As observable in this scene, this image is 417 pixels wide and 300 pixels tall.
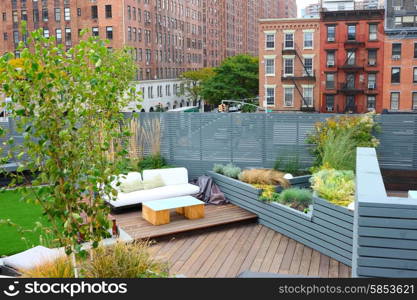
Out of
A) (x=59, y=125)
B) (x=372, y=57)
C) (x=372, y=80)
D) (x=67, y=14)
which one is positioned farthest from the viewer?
(x=67, y=14)

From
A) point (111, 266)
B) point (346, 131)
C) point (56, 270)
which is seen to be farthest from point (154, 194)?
point (111, 266)

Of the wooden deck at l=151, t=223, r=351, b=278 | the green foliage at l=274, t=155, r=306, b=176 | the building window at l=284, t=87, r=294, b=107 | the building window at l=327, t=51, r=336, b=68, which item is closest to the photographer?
the wooden deck at l=151, t=223, r=351, b=278

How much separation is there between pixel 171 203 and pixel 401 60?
32534 millimetres

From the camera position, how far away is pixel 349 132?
473 inches

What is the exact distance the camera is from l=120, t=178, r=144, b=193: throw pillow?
38.7ft

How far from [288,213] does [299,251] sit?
927mm

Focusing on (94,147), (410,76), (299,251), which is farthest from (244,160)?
(410,76)

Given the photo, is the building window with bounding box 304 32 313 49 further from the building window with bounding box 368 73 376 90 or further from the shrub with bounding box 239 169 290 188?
the shrub with bounding box 239 169 290 188

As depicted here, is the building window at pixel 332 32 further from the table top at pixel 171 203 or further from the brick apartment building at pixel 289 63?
the table top at pixel 171 203

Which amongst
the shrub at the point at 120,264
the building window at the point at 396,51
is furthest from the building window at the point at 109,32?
the shrub at the point at 120,264

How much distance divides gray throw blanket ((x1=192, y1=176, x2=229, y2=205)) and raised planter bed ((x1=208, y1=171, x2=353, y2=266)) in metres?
0.68

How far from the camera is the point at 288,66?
154 feet

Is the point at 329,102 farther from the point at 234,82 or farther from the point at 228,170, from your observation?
the point at 228,170

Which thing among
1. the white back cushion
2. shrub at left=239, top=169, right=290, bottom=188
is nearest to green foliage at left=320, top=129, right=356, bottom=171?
shrub at left=239, top=169, right=290, bottom=188
